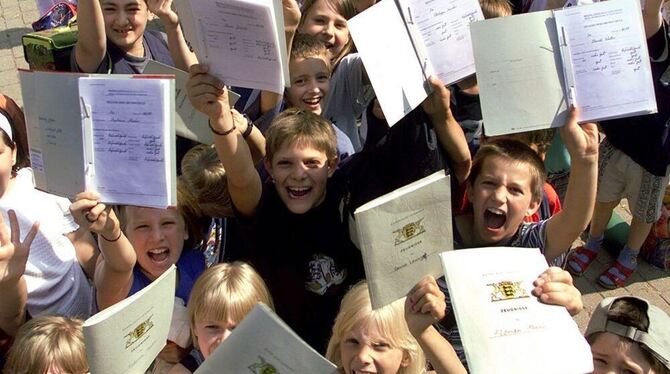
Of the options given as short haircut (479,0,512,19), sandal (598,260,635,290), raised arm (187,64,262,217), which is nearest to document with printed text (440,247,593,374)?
raised arm (187,64,262,217)

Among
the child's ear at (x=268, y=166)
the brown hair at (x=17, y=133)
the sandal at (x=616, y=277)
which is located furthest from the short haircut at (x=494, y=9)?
the brown hair at (x=17, y=133)

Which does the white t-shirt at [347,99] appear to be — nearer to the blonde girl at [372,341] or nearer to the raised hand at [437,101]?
the raised hand at [437,101]

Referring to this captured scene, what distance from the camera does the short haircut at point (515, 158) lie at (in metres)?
2.70

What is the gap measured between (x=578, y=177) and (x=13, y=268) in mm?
1828

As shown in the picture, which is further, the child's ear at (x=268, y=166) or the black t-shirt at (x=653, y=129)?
the black t-shirt at (x=653, y=129)

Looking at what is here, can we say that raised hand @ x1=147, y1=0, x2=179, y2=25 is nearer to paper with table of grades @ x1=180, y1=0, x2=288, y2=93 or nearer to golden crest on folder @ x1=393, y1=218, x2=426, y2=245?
paper with table of grades @ x1=180, y1=0, x2=288, y2=93

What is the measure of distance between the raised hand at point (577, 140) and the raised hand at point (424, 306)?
739 millimetres

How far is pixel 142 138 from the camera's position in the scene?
2.24 meters

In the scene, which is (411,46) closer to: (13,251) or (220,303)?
(220,303)

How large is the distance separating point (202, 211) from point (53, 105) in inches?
33.0

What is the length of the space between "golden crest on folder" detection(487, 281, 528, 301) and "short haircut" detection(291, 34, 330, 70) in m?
1.71

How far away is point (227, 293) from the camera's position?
97.3 inches

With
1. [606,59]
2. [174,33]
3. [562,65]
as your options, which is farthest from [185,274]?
[606,59]

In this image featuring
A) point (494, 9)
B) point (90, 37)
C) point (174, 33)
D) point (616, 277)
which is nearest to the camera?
point (174, 33)
